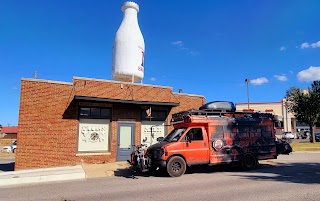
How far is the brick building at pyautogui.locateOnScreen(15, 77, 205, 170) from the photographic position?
48.0 feet

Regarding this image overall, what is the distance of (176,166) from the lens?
11508mm

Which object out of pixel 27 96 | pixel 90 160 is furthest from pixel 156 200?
pixel 27 96

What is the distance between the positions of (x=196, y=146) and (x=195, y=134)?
532 millimetres

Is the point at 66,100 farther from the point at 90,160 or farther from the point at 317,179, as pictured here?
the point at 317,179

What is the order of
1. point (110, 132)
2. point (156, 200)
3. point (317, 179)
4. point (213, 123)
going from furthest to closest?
1. point (110, 132)
2. point (213, 123)
3. point (317, 179)
4. point (156, 200)

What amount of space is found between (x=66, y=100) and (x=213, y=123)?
8.15 m

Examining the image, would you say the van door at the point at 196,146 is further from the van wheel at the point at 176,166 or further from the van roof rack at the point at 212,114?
the van roof rack at the point at 212,114

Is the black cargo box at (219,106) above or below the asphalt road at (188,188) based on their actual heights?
above

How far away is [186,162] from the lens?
1170cm

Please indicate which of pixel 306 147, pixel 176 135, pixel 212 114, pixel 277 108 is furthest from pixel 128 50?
pixel 277 108

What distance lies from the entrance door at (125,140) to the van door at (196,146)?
225 inches

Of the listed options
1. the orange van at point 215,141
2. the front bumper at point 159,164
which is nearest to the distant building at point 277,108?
the orange van at point 215,141

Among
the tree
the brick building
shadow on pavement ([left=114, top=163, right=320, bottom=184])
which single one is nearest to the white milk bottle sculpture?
the brick building

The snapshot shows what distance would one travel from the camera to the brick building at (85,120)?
14.6 m
